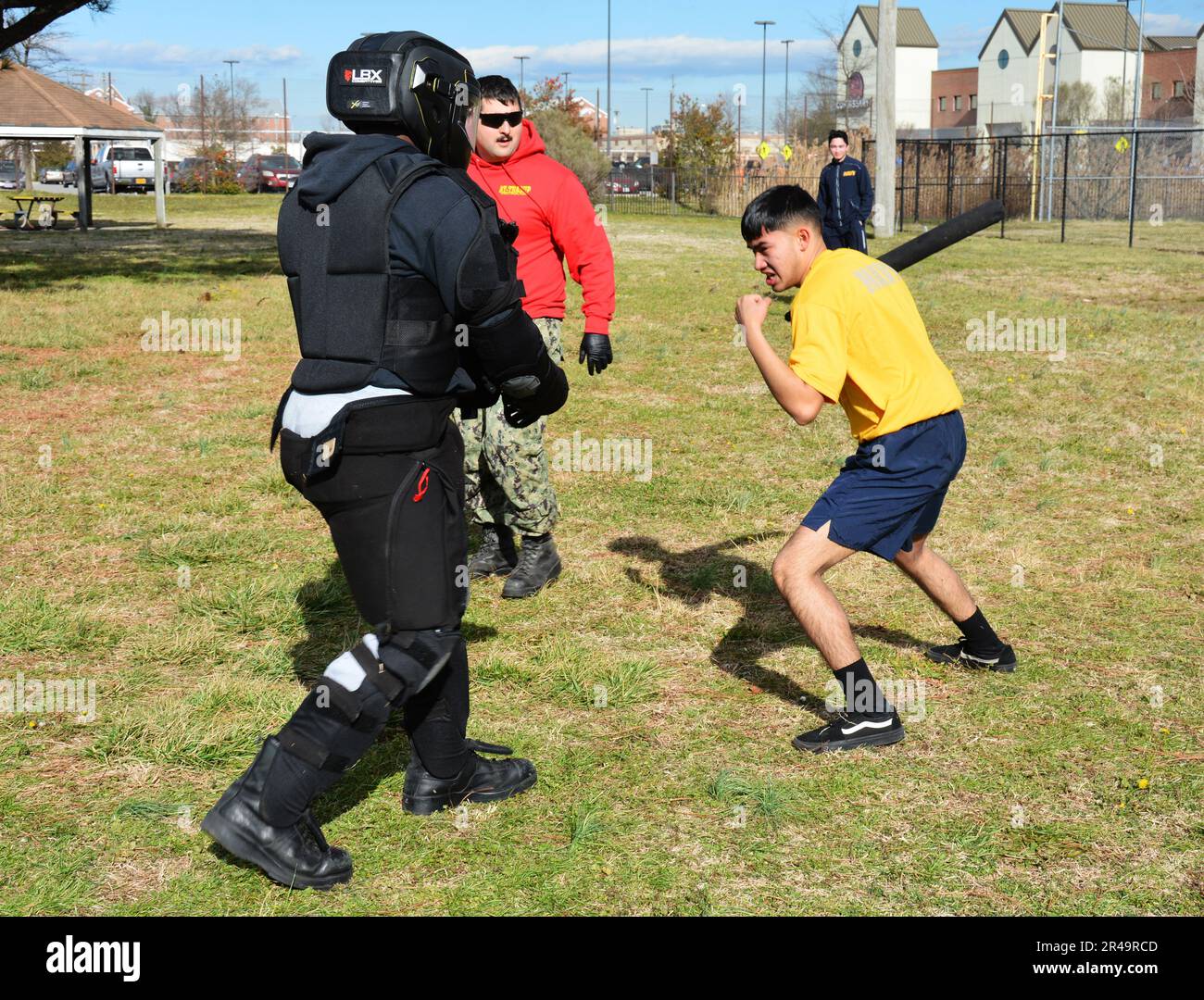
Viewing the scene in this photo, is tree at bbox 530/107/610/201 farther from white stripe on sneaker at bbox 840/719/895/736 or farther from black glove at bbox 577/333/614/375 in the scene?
white stripe on sneaker at bbox 840/719/895/736

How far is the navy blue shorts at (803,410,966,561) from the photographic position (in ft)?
13.9

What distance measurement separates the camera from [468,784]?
3.93 meters

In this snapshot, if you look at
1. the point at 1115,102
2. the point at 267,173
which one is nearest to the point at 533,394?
the point at 267,173

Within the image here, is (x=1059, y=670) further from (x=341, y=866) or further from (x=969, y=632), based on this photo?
(x=341, y=866)

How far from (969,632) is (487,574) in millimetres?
2520

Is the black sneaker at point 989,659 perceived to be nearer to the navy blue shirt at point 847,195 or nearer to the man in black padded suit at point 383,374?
the man in black padded suit at point 383,374

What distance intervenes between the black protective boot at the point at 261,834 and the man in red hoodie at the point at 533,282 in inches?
102

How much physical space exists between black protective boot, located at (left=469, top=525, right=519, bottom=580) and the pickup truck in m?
44.1

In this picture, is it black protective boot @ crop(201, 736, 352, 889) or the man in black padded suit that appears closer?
the man in black padded suit

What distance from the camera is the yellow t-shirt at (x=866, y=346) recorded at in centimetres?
407

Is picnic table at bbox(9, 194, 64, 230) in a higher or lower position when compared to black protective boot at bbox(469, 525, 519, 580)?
higher

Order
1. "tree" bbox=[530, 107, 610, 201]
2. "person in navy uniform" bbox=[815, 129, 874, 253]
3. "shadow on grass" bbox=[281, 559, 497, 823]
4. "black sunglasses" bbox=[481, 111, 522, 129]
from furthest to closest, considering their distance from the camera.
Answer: "tree" bbox=[530, 107, 610, 201], "person in navy uniform" bbox=[815, 129, 874, 253], "black sunglasses" bbox=[481, 111, 522, 129], "shadow on grass" bbox=[281, 559, 497, 823]

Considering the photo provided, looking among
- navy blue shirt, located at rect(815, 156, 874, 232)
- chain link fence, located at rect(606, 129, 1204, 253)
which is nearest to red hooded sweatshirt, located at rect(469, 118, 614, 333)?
navy blue shirt, located at rect(815, 156, 874, 232)
